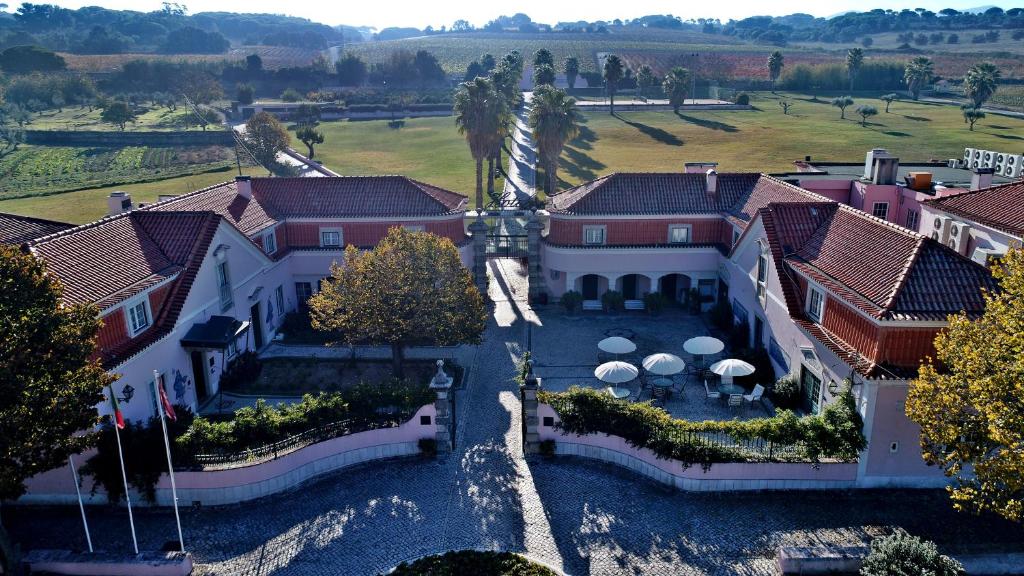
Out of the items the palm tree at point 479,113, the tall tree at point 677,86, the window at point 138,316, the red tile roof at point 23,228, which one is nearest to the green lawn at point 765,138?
the tall tree at point 677,86

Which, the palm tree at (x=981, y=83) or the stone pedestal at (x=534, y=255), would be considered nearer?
the stone pedestal at (x=534, y=255)

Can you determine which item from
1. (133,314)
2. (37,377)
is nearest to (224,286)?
(133,314)

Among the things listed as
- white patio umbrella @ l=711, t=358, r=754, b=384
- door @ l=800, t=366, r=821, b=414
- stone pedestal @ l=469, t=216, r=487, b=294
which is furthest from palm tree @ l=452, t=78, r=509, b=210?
door @ l=800, t=366, r=821, b=414

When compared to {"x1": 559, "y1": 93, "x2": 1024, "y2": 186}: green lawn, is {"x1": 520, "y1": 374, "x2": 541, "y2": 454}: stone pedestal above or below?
below

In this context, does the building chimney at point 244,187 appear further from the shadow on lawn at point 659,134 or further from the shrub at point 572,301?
the shadow on lawn at point 659,134

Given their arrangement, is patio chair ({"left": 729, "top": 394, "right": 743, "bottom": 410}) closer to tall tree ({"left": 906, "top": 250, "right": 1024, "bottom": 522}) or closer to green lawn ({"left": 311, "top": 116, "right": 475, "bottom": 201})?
tall tree ({"left": 906, "top": 250, "right": 1024, "bottom": 522})
